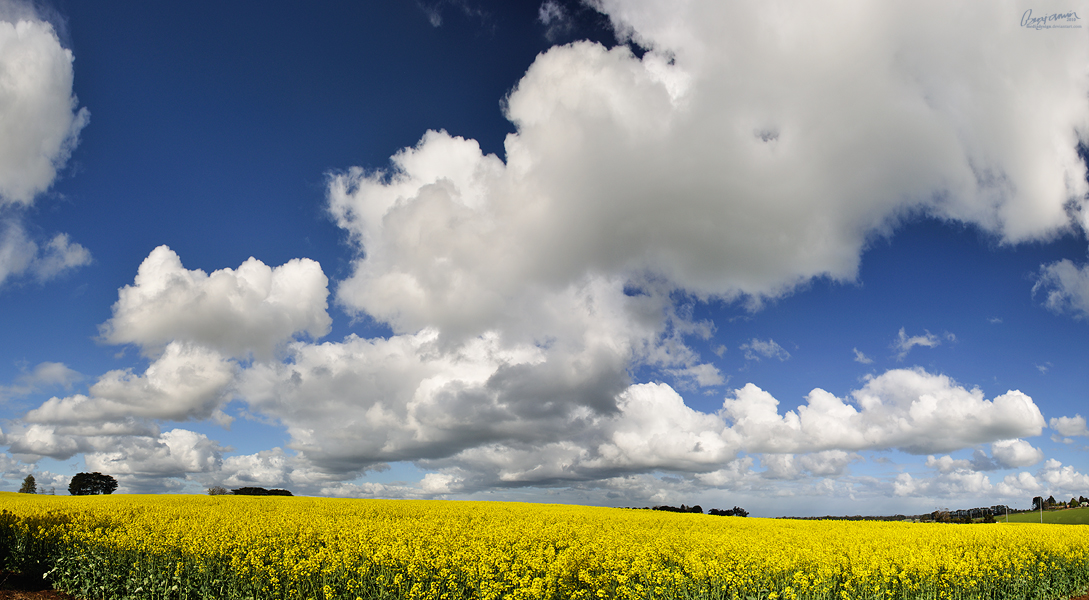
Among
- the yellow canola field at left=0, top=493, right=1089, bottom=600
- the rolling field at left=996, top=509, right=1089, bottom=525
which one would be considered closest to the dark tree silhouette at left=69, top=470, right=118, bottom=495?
the yellow canola field at left=0, top=493, right=1089, bottom=600

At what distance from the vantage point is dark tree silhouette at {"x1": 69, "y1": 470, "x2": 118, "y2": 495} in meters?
87.8

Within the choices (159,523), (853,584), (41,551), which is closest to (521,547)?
(853,584)

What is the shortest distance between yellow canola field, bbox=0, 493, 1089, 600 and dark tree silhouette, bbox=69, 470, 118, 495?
86.6 metres

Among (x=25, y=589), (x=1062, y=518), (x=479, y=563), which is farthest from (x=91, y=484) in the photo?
(x=1062, y=518)

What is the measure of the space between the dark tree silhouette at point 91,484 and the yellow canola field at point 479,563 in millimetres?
86574

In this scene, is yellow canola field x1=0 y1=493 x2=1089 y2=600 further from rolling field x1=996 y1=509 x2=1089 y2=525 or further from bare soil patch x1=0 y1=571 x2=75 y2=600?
rolling field x1=996 y1=509 x2=1089 y2=525

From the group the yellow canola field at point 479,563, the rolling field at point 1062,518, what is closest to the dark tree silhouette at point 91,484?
the yellow canola field at point 479,563

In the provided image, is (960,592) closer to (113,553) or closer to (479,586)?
(479,586)

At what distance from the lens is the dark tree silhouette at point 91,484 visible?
8781 centimetres

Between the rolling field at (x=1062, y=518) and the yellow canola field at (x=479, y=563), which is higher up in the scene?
the yellow canola field at (x=479, y=563)

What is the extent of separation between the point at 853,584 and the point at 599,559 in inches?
333

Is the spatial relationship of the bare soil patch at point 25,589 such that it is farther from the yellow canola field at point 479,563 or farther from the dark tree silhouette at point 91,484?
the dark tree silhouette at point 91,484

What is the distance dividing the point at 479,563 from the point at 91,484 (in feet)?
362

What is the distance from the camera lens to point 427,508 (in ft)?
118
